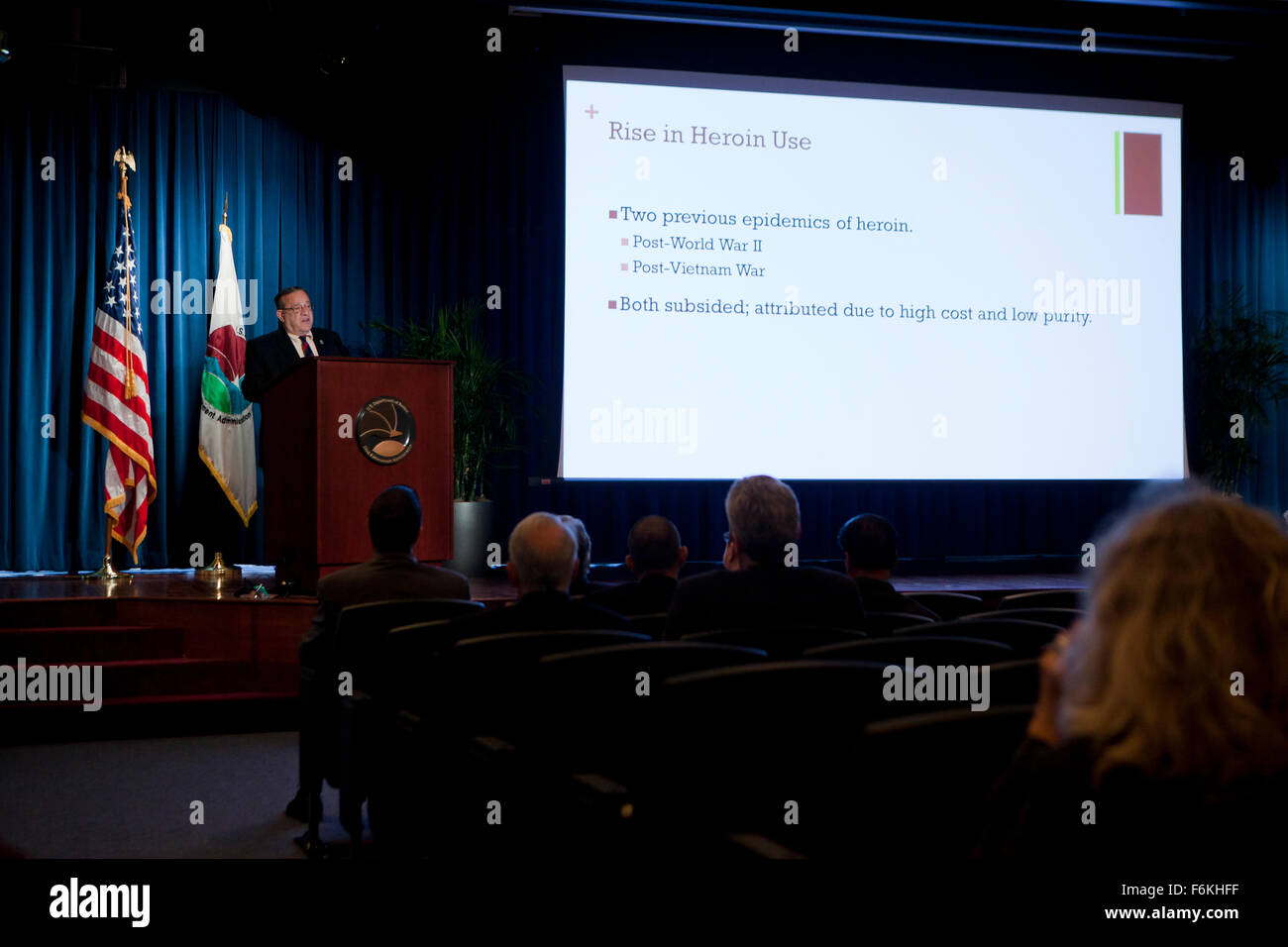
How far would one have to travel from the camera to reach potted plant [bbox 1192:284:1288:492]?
26.6ft

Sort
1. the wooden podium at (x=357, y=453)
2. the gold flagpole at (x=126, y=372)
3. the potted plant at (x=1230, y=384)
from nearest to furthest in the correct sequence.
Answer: the wooden podium at (x=357, y=453) → the gold flagpole at (x=126, y=372) → the potted plant at (x=1230, y=384)

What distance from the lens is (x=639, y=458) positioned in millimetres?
7078

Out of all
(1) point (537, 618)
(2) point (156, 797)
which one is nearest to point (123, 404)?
(2) point (156, 797)

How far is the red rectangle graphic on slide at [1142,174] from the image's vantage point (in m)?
7.71

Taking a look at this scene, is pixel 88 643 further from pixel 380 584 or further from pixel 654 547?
pixel 654 547

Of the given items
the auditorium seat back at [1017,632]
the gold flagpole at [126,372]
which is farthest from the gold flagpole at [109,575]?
the auditorium seat back at [1017,632]

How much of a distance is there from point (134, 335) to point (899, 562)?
17.4 feet

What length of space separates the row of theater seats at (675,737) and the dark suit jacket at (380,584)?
34 centimetres

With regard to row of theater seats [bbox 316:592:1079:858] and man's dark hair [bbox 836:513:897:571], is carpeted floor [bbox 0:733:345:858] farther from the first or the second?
man's dark hair [bbox 836:513:897:571]

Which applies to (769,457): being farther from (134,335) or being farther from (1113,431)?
(134,335)

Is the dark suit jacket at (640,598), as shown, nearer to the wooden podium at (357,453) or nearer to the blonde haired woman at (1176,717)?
the wooden podium at (357,453)

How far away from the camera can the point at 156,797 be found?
13.3 feet

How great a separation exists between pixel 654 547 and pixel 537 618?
82 centimetres

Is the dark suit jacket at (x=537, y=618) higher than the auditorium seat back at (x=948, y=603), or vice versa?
the dark suit jacket at (x=537, y=618)
